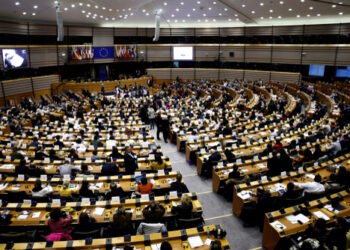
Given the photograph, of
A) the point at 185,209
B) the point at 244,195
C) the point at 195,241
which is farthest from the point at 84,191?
the point at 244,195

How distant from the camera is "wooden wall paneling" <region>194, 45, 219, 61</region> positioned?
38219mm

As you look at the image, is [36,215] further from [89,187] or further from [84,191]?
[89,187]

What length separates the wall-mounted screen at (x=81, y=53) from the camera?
3198 centimetres

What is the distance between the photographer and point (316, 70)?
31562 millimetres

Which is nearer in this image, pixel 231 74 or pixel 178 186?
pixel 178 186

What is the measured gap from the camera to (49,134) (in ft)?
49.5

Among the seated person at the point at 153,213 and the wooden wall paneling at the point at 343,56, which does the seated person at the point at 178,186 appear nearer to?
the seated person at the point at 153,213

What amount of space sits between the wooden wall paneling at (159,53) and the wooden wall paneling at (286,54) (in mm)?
13482

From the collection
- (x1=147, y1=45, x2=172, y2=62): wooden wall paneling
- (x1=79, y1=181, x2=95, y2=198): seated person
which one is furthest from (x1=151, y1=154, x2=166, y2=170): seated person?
(x1=147, y1=45, x2=172, y2=62): wooden wall paneling

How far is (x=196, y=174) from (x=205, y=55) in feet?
95.5

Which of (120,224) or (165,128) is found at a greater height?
(165,128)

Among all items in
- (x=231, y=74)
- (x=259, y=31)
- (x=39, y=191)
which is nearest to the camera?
(x=39, y=191)

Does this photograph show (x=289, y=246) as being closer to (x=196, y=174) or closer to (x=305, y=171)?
(x=305, y=171)

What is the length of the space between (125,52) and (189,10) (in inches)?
449
